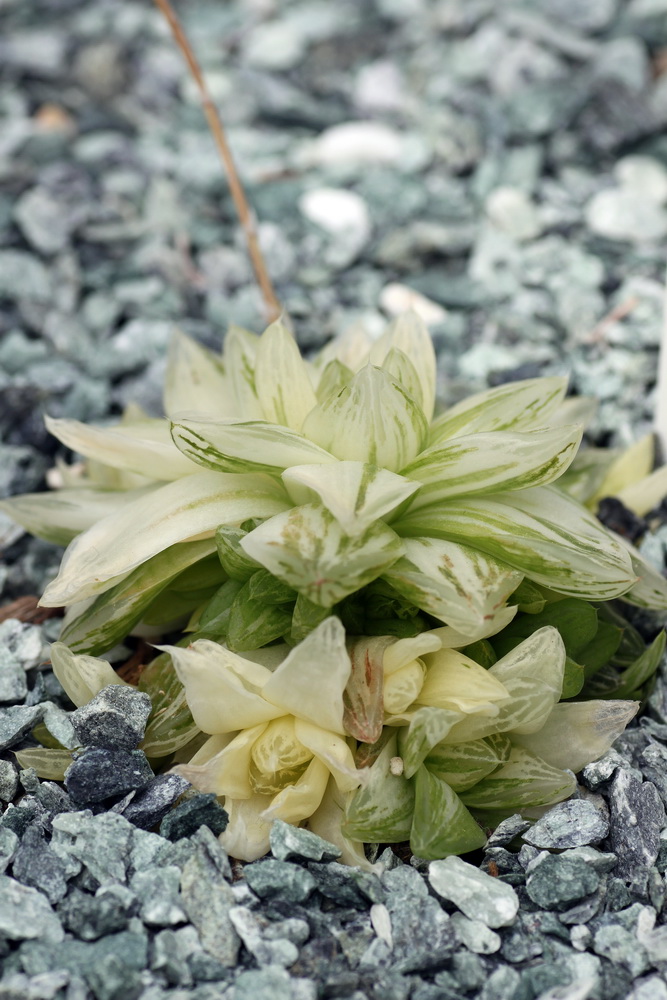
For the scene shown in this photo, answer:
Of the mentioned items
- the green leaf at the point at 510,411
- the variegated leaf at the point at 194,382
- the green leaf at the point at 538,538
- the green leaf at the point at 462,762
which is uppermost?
the green leaf at the point at 510,411

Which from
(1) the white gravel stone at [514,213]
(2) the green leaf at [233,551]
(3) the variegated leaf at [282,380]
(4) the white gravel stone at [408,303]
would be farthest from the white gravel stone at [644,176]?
(2) the green leaf at [233,551]

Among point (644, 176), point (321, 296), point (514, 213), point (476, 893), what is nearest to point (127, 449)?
point (476, 893)

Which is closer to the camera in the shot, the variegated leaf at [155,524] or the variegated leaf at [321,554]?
the variegated leaf at [321,554]

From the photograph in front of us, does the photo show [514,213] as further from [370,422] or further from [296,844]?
[296,844]

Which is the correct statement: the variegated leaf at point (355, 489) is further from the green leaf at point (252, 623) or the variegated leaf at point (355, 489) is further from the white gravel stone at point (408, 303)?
the white gravel stone at point (408, 303)

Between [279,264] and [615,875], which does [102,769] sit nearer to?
[615,875]

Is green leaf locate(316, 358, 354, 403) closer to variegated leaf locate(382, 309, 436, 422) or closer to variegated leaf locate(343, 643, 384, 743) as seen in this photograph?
variegated leaf locate(382, 309, 436, 422)

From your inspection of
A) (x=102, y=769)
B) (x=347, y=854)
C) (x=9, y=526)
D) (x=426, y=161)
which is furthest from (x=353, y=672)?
(x=426, y=161)

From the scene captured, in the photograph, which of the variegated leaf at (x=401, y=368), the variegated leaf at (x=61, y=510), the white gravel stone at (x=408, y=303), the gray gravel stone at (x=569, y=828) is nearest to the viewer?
the gray gravel stone at (x=569, y=828)

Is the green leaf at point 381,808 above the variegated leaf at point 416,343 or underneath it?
underneath
